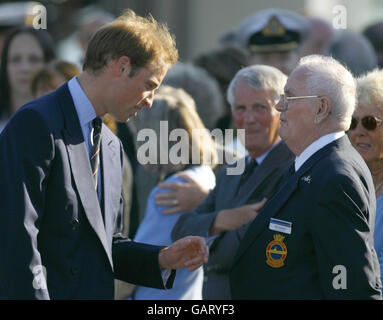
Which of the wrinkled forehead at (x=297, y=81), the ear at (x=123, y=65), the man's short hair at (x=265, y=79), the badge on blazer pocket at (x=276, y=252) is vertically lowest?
the badge on blazer pocket at (x=276, y=252)

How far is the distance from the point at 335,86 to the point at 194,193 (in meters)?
1.36

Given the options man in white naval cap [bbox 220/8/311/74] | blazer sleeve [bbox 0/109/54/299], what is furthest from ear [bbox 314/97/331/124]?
man in white naval cap [bbox 220/8/311/74]

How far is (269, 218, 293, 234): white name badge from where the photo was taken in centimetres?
318

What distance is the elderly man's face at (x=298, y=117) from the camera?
10.9 ft

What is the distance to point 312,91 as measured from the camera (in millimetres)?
3328

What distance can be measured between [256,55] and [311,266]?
372cm

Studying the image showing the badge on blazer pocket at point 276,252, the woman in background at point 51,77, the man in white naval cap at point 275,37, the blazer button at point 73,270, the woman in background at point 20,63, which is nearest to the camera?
the blazer button at point 73,270

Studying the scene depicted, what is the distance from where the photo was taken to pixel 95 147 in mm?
3301

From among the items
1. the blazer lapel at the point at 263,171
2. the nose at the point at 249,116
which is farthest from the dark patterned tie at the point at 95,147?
the nose at the point at 249,116

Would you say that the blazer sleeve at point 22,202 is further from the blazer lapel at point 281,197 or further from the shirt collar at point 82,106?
the blazer lapel at point 281,197

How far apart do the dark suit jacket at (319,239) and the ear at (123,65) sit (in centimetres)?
84

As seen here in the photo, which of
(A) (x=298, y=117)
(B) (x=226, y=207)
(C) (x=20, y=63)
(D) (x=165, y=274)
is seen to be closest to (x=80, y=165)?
(D) (x=165, y=274)
